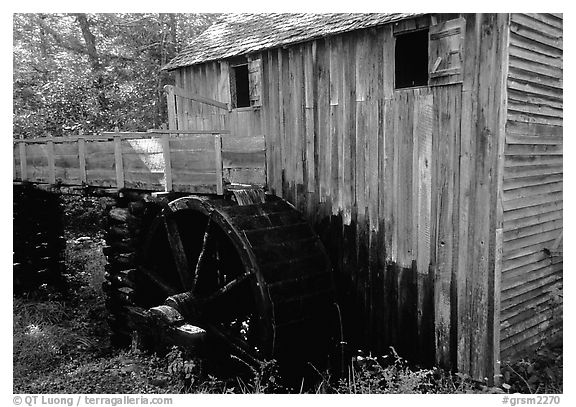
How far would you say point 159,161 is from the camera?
305 inches

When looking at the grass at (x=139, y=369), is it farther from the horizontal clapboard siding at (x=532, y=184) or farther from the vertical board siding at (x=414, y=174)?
the horizontal clapboard siding at (x=532, y=184)

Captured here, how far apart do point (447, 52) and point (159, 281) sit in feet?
18.9

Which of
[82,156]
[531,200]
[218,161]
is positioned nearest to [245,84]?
[218,161]

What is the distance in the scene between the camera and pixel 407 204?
238 inches

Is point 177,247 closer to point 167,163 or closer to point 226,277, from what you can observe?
point 167,163

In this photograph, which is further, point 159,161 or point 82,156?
point 82,156

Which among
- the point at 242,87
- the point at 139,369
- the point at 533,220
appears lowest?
the point at 139,369

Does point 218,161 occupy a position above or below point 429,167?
above

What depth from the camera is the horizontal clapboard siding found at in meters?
5.43

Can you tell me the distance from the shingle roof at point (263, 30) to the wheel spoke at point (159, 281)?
3.81m

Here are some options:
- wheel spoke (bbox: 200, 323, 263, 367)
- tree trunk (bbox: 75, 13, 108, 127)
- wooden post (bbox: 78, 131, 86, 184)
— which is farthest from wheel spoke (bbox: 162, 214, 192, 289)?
tree trunk (bbox: 75, 13, 108, 127)

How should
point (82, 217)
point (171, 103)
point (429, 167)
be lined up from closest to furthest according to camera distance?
point (429, 167), point (171, 103), point (82, 217)

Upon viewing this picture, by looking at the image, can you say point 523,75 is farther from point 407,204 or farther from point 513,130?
point 407,204

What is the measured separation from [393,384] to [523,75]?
378 centimetres
